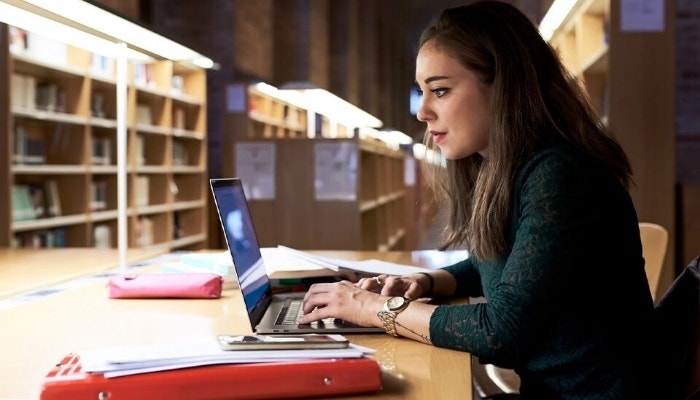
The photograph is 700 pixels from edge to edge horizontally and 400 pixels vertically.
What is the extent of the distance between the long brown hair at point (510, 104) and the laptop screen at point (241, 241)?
44 centimetres

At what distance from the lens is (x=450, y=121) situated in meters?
1.54

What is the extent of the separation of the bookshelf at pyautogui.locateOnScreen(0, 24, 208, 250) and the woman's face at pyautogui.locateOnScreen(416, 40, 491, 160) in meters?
2.97

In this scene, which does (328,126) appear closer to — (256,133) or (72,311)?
(256,133)

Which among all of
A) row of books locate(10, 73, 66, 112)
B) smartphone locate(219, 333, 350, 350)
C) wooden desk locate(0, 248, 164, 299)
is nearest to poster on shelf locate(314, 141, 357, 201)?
row of books locate(10, 73, 66, 112)

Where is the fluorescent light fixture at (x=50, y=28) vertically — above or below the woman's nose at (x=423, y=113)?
above

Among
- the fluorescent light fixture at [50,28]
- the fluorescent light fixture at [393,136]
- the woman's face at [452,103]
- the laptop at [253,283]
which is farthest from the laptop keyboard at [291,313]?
the fluorescent light fixture at [393,136]

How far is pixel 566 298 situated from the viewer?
1.34m

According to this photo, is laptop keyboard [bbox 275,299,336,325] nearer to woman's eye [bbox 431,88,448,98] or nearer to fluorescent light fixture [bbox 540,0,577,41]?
woman's eye [bbox 431,88,448,98]

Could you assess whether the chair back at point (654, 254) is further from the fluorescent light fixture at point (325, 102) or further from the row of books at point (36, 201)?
the row of books at point (36, 201)

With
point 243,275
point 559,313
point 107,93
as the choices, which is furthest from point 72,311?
point 107,93

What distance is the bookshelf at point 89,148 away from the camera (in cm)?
523

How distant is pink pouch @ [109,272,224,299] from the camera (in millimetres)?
1918

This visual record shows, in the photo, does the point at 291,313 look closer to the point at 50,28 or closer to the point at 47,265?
the point at 50,28

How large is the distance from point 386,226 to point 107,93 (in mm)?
3035
